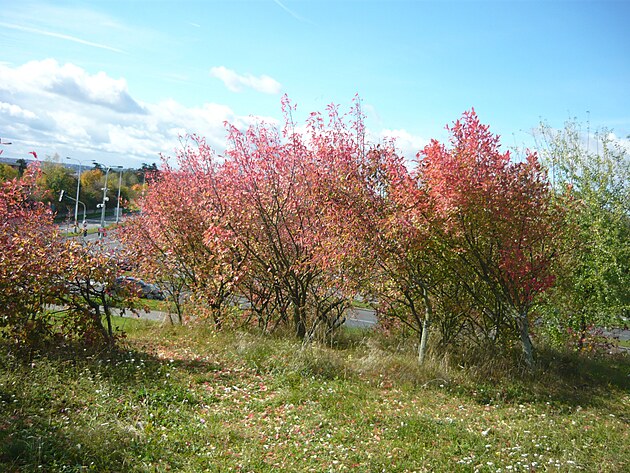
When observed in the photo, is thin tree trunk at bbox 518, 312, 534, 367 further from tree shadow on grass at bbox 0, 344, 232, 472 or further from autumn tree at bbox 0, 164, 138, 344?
autumn tree at bbox 0, 164, 138, 344

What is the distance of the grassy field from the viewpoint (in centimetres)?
459

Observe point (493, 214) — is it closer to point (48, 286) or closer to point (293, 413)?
point (293, 413)

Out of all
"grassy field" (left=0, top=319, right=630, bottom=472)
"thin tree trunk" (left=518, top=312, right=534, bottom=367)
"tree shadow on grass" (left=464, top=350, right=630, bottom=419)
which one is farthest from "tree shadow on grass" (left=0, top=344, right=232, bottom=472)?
"thin tree trunk" (left=518, top=312, right=534, bottom=367)

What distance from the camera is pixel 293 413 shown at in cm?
577

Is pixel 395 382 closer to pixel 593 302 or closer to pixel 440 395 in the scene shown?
pixel 440 395

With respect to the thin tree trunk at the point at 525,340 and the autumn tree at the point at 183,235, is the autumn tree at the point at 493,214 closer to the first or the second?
the thin tree trunk at the point at 525,340

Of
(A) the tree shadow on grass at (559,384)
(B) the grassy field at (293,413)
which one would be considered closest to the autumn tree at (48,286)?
(B) the grassy field at (293,413)

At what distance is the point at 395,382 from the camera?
716 centimetres

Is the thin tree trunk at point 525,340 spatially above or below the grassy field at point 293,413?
above

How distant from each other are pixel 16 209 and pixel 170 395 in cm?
542

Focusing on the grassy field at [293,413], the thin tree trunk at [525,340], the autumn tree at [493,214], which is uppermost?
the autumn tree at [493,214]

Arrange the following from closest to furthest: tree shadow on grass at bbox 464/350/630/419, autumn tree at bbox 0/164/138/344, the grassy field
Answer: the grassy field → autumn tree at bbox 0/164/138/344 → tree shadow on grass at bbox 464/350/630/419

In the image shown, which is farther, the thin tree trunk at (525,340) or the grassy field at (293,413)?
the thin tree trunk at (525,340)

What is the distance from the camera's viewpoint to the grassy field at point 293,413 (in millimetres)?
4586
